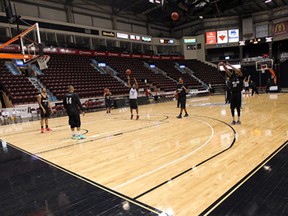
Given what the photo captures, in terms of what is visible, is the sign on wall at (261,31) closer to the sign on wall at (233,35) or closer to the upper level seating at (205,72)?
the sign on wall at (233,35)

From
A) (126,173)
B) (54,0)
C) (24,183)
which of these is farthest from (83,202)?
(54,0)

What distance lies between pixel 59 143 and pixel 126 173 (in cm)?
313

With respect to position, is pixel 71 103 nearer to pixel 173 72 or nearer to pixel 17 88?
pixel 17 88

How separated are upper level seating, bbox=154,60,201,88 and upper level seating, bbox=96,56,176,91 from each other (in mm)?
1826

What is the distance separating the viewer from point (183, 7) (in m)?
19.6

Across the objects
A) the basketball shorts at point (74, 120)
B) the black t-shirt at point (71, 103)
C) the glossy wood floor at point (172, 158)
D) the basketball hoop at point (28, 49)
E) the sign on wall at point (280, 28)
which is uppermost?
the sign on wall at point (280, 28)

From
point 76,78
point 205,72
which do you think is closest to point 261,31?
point 205,72

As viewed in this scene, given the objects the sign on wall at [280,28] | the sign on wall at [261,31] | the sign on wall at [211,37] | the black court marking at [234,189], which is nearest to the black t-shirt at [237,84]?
the black court marking at [234,189]

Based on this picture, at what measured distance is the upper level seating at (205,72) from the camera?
91.9ft

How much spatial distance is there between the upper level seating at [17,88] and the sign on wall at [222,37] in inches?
1006

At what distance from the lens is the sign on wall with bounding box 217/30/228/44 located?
96.7ft

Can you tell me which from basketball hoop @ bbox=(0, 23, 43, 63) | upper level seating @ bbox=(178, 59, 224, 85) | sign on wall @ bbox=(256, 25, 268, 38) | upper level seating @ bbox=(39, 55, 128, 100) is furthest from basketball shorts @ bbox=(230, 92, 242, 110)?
sign on wall @ bbox=(256, 25, 268, 38)

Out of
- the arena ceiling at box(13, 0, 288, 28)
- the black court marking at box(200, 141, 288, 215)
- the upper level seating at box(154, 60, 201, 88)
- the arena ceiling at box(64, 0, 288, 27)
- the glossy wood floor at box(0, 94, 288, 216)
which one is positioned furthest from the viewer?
the upper level seating at box(154, 60, 201, 88)

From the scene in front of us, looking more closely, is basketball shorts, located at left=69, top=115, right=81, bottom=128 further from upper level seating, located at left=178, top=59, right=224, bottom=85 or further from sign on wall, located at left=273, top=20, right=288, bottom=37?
sign on wall, located at left=273, top=20, right=288, bottom=37
